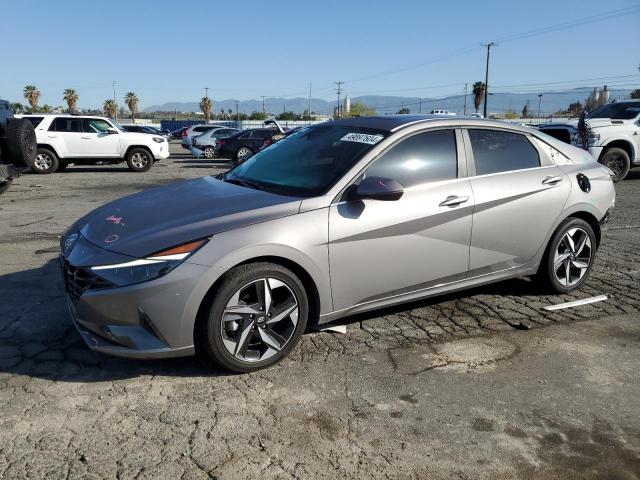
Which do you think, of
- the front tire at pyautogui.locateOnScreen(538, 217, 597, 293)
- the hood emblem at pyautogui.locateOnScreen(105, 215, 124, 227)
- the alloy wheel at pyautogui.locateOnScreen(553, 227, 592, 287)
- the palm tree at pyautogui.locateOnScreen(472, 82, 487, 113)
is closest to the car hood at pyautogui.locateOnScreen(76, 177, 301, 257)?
the hood emblem at pyautogui.locateOnScreen(105, 215, 124, 227)

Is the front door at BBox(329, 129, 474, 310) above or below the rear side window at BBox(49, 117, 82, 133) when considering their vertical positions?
below

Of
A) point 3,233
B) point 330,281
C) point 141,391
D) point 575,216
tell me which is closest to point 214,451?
point 141,391

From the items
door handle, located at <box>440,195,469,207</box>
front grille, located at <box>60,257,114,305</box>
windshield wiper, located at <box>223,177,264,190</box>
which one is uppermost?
windshield wiper, located at <box>223,177,264,190</box>

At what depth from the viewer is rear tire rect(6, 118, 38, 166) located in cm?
854

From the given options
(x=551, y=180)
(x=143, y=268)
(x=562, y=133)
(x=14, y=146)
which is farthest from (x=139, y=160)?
(x=143, y=268)

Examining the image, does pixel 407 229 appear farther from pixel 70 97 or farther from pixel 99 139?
pixel 70 97

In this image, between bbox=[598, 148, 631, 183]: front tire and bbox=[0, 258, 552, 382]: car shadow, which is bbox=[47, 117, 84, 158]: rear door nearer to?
bbox=[0, 258, 552, 382]: car shadow

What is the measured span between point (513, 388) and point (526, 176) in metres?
1.93

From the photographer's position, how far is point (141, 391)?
125 inches

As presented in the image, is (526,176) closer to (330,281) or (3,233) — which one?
(330,281)

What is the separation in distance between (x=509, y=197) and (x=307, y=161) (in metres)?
1.64

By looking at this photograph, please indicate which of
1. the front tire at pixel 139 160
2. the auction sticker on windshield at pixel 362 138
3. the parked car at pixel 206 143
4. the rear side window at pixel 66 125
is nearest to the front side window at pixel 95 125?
the rear side window at pixel 66 125

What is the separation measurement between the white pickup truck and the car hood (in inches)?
443

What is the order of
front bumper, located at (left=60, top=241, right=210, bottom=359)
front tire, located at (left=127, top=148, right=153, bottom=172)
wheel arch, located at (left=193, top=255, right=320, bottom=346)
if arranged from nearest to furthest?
front bumper, located at (left=60, top=241, right=210, bottom=359) → wheel arch, located at (left=193, top=255, right=320, bottom=346) → front tire, located at (left=127, top=148, right=153, bottom=172)
